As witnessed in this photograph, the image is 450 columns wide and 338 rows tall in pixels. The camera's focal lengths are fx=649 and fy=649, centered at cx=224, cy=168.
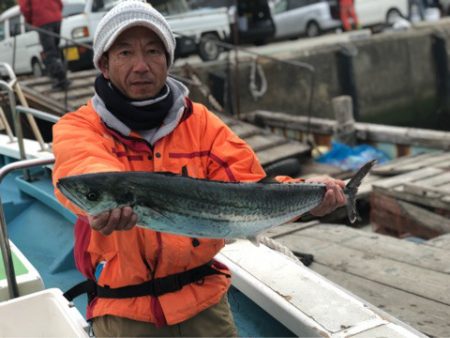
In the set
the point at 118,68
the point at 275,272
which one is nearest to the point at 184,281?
the point at 118,68

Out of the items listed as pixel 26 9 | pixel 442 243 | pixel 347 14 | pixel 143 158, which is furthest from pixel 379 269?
pixel 347 14

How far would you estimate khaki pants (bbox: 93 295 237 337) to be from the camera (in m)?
2.33

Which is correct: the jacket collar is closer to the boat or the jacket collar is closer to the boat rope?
the boat

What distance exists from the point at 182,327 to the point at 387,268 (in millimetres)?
2483

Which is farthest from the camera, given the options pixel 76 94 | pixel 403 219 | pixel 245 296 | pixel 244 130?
pixel 244 130

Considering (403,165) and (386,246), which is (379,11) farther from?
(386,246)

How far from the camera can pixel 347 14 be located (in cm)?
2164

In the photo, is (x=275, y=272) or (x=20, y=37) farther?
(x=20, y=37)

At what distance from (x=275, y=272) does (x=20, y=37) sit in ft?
40.4

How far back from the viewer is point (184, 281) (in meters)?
2.36

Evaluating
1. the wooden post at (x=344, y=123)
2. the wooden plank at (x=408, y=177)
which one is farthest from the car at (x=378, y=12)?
the wooden plank at (x=408, y=177)

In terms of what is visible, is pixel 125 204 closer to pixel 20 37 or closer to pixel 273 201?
pixel 273 201

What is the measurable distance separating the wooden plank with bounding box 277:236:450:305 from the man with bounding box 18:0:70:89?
21.7 ft

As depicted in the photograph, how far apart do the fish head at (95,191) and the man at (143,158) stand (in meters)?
0.27
